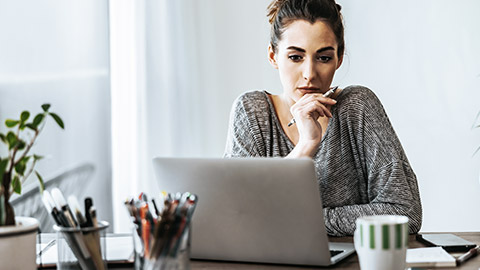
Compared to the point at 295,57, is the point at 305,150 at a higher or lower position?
lower

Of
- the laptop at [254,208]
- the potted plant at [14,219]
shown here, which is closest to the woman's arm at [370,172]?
the laptop at [254,208]

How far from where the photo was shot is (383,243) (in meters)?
0.99

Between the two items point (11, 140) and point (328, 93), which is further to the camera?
point (328, 93)

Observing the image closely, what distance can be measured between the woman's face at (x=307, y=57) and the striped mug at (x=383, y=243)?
31.9 inches

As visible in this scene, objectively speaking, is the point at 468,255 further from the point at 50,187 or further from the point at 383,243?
the point at 50,187

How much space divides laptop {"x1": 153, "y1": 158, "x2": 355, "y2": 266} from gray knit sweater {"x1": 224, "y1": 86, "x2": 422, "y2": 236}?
493mm

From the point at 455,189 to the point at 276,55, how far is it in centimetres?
144

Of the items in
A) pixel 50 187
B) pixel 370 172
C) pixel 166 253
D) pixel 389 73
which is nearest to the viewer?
pixel 166 253

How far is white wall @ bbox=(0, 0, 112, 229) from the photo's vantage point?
254 cm

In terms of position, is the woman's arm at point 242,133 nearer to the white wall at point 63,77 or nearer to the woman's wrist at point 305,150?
the woman's wrist at point 305,150

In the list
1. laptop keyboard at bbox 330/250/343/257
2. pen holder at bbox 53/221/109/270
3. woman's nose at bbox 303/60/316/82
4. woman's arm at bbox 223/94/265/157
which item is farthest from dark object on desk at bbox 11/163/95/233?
laptop keyboard at bbox 330/250/343/257

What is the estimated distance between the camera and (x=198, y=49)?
296 cm

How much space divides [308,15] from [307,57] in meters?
0.14

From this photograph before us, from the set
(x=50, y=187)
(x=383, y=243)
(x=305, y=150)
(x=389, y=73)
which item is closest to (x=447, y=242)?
(x=383, y=243)
